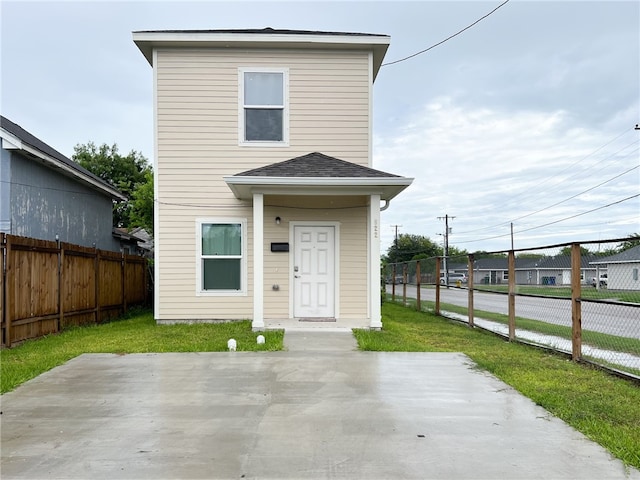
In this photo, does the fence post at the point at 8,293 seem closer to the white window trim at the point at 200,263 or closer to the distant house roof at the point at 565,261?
the white window trim at the point at 200,263

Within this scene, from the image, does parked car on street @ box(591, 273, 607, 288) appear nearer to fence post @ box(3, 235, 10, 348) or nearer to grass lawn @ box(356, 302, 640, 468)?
grass lawn @ box(356, 302, 640, 468)

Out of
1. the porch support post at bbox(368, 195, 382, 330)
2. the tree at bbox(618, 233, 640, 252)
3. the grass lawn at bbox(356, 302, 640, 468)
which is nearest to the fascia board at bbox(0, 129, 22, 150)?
the porch support post at bbox(368, 195, 382, 330)

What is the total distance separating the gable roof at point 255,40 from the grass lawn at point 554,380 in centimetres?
598

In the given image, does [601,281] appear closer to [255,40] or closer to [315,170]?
[315,170]

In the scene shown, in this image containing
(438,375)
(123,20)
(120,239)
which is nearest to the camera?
(438,375)

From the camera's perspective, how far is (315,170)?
9.12m

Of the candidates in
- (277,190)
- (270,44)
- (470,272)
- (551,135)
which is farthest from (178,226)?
(551,135)

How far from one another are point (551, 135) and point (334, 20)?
485 inches

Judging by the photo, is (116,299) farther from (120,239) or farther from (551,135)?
(551,135)

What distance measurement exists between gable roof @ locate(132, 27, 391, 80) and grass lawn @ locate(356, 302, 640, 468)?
5.98 m

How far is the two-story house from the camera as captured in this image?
10.2 meters

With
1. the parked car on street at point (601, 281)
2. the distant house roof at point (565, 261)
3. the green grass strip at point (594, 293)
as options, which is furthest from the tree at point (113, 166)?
the parked car on street at point (601, 281)

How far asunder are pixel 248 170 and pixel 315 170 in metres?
1.77

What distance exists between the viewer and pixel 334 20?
499 inches
